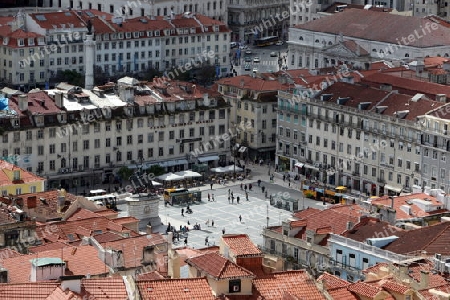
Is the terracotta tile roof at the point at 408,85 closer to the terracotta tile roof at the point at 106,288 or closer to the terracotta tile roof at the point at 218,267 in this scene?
the terracotta tile roof at the point at 218,267

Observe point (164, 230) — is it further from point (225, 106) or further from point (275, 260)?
point (275, 260)

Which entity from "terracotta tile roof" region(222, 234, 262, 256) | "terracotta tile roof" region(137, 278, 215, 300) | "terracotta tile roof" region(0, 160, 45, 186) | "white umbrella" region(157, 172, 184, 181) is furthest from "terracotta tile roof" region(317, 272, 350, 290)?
"white umbrella" region(157, 172, 184, 181)

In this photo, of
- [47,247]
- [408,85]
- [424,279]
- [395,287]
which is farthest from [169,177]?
[395,287]

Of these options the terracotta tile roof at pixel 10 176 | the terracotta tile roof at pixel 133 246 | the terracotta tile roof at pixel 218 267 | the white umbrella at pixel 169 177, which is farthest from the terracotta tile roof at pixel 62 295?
the white umbrella at pixel 169 177

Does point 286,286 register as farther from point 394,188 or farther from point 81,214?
point 394,188

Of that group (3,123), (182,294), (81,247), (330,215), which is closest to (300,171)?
(3,123)

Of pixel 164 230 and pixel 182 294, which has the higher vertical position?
pixel 182 294

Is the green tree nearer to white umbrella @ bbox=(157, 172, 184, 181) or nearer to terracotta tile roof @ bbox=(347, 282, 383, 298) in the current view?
white umbrella @ bbox=(157, 172, 184, 181)
